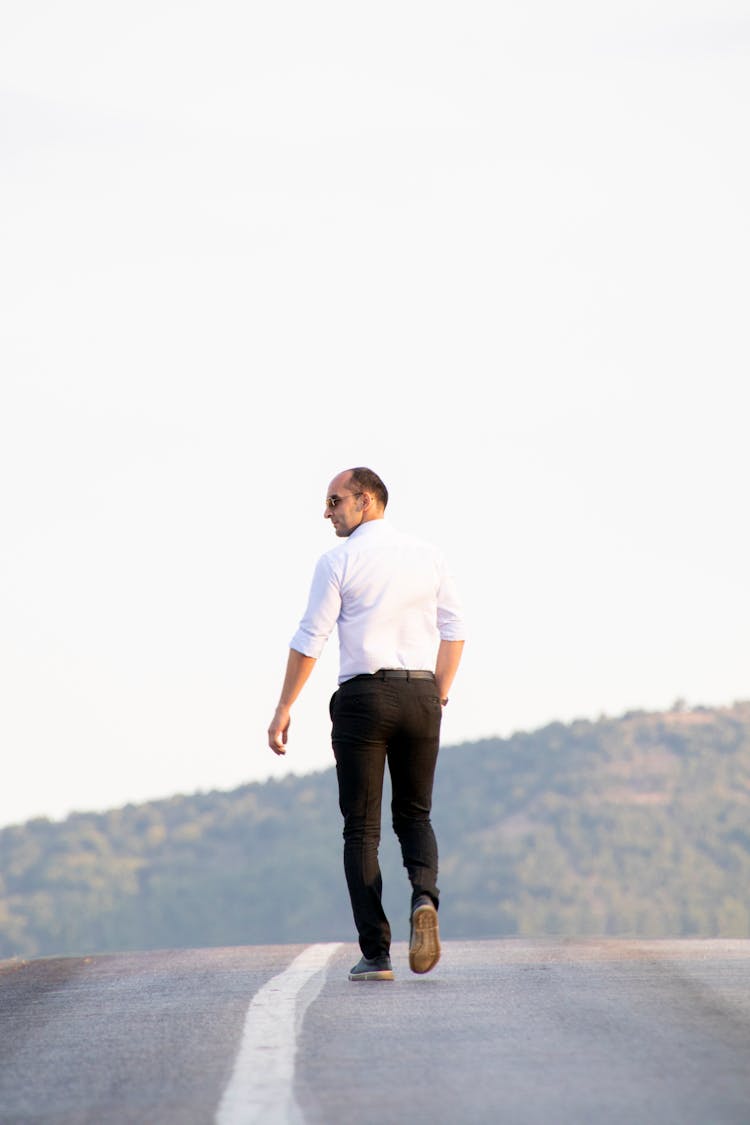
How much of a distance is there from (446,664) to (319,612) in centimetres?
75

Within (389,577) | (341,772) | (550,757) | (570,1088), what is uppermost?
(550,757)

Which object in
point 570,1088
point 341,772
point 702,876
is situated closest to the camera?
point 570,1088

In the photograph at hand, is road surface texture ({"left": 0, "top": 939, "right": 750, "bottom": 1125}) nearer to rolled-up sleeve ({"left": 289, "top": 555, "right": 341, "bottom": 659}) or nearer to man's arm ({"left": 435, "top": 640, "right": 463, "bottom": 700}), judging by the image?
man's arm ({"left": 435, "top": 640, "right": 463, "bottom": 700})

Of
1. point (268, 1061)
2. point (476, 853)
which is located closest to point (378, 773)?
point (268, 1061)

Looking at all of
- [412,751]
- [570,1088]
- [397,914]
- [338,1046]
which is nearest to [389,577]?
[412,751]

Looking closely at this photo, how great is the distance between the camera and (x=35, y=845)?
148 m

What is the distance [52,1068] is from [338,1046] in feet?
2.87

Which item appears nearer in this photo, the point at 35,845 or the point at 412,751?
the point at 412,751

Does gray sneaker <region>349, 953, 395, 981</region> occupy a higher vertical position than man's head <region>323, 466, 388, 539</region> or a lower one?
lower

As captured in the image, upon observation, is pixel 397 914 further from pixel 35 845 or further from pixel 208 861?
pixel 35 845

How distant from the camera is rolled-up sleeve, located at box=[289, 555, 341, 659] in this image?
8.53 meters

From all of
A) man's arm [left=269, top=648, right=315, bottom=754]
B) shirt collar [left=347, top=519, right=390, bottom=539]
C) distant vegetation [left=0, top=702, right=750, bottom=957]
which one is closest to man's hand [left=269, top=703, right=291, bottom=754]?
man's arm [left=269, top=648, right=315, bottom=754]

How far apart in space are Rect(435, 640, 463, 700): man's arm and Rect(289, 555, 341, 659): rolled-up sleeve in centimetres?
61

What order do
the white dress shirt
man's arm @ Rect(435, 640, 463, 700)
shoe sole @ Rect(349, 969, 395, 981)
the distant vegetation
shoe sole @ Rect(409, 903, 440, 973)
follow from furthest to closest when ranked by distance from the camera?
the distant vegetation, man's arm @ Rect(435, 640, 463, 700), the white dress shirt, shoe sole @ Rect(349, 969, 395, 981), shoe sole @ Rect(409, 903, 440, 973)
